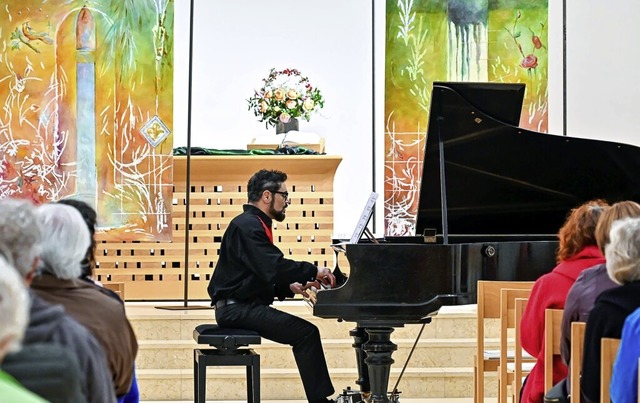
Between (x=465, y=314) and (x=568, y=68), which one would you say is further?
(x=568, y=68)

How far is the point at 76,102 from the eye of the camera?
7777 millimetres

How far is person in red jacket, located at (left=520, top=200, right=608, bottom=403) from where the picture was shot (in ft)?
13.3

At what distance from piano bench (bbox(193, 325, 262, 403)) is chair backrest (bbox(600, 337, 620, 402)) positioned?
2.29 metres

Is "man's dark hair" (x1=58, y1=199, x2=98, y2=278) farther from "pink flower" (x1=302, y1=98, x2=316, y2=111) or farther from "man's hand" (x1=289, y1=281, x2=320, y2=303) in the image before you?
"pink flower" (x1=302, y1=98, x2=316, y2=111)

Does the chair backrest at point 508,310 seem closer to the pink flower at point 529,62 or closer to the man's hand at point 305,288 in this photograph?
the man's hand at point 305,288

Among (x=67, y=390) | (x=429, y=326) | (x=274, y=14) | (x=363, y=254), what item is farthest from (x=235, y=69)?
(x=67, y=390)

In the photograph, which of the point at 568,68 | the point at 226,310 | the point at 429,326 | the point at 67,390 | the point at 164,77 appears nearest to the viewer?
the point at 67,390

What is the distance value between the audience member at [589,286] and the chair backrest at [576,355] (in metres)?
0.15

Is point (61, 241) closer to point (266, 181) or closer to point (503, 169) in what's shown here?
point (266, 181)

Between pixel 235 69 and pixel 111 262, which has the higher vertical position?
pixel 235 69

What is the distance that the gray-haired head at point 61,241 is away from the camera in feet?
9.05

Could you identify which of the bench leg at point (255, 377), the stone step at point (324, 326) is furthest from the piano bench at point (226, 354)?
the stone step at point (324, 326)

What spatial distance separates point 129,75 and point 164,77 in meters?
0.24

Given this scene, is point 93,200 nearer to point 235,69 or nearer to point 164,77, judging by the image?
point 164,77
